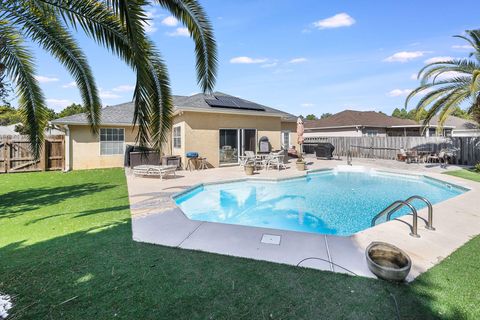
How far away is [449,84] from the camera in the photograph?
12.4m

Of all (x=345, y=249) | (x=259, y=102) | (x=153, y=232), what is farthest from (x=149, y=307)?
(x=259, y=102)

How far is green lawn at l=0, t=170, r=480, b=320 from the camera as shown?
2588 mm

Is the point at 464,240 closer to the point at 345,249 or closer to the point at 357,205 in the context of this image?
the point at 345,249

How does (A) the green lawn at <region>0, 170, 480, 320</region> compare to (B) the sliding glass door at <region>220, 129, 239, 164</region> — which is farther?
(B) the sliding glass door at <region>220, 129, 239, 164</region>

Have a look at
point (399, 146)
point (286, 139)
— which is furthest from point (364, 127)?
point (286, 139)

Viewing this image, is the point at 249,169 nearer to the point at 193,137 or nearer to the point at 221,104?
the point at 193,137

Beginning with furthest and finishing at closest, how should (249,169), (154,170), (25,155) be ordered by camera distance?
(25,155)
(249,169)
(154,170)

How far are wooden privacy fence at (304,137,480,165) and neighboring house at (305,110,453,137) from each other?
3951 mm

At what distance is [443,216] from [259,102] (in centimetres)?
1646

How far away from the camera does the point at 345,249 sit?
409 cm

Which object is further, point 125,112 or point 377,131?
point 377,131

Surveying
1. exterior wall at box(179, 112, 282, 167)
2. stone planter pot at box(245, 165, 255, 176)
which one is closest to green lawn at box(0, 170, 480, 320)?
stone planter pot at box(245, 165, 255, 176)

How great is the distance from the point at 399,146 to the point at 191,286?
21105mm

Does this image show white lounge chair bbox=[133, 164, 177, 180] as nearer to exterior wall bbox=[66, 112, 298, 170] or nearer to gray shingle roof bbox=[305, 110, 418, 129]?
exterior wall bbox=[66, 112, 298, 170]
